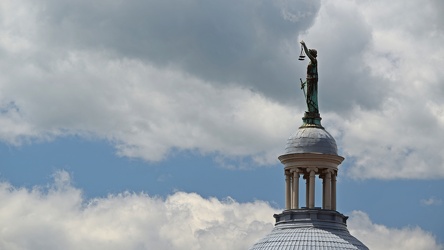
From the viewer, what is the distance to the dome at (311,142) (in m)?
126

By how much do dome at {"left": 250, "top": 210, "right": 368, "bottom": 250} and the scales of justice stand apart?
795 cm

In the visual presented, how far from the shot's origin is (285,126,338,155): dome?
12625 centimetres

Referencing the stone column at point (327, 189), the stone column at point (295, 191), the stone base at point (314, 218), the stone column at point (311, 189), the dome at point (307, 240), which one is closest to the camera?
the dome at point (307, 240)

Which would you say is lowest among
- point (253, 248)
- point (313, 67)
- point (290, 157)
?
point (253, 248)

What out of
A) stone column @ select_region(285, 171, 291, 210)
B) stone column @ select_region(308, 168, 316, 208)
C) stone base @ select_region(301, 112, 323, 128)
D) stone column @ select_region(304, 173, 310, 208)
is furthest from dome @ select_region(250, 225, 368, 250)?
stone base @ select_region(301, 112, 323, 128)

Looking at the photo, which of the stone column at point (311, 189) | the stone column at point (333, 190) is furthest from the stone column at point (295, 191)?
the stone column at point (333, 190)

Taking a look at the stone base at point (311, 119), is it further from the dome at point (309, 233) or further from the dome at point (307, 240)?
the dome at point (307, 240)

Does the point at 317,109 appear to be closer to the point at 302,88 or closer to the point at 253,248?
the point at 302,88

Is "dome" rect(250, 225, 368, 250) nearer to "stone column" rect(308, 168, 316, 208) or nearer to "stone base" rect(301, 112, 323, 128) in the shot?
"stone column" rect(308, 168, 316, 208)

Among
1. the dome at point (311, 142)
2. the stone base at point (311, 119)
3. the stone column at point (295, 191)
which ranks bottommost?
the stone column at point (295, 191)

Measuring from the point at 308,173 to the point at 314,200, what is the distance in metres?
2.27

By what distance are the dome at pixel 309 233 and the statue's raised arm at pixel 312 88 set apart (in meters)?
8.23

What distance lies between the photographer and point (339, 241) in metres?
122

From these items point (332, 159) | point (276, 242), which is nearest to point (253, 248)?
point (276, 242)
